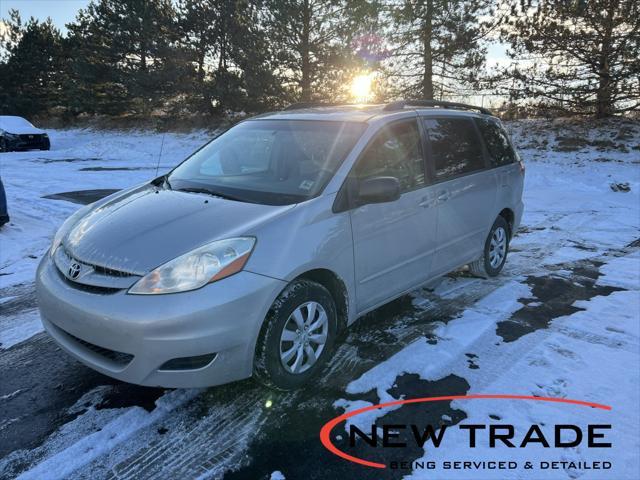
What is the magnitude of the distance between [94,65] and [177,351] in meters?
31.5

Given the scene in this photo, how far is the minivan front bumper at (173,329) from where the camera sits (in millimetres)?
2559

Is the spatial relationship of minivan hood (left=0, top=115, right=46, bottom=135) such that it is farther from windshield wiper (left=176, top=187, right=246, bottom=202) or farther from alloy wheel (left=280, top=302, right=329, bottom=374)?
alloy wheel (left=280, top=302, right=329, bottom=374)

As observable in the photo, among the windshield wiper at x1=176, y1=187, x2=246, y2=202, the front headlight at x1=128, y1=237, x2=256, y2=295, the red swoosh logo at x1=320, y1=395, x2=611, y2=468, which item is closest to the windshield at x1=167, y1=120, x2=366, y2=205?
the windshield wiper at x1=176, y1=187, x2=246, y2=202

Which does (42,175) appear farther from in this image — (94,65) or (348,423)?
Answer: (94,65)

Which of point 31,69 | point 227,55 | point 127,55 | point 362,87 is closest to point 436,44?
point 362,87

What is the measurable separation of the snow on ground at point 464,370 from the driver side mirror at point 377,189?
3.79 ft

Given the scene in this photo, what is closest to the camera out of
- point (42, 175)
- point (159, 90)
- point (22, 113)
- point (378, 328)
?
point (378, 328)

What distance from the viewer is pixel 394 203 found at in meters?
3.70

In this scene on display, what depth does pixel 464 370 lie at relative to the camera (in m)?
3.41

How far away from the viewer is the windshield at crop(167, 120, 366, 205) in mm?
3383

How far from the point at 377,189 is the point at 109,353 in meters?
1.92

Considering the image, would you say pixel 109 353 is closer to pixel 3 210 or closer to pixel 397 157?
pixel 397 157

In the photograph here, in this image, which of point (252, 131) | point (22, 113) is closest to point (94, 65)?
point (22, 113)

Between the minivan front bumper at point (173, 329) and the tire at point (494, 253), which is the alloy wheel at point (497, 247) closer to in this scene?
the tire at point (494, 253)
